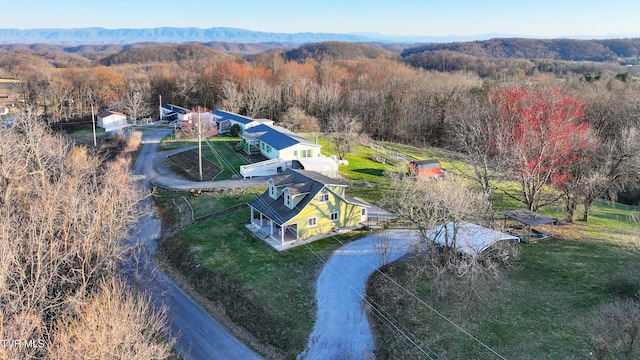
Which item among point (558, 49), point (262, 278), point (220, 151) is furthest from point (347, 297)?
point (558, 49)

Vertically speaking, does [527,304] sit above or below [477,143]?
below

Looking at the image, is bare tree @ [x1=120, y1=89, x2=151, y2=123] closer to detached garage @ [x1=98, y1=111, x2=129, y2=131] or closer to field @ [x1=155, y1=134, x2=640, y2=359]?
detached garage @ [x1=98, y1=111, x2=129, y2=131]

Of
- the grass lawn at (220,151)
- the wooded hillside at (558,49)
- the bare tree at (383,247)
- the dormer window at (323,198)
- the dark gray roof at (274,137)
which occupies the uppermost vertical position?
the wooded hillside at (558,49)

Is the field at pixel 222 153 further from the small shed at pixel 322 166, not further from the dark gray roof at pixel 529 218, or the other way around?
the dark gray roof at pixel 529 218

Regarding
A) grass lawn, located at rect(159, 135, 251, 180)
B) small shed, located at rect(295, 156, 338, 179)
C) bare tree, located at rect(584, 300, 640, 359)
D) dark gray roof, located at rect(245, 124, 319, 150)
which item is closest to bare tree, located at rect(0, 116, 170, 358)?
grass lawn, located at rect(159, 135, 251, 180)

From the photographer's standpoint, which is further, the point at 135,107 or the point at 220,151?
the point at 135,107

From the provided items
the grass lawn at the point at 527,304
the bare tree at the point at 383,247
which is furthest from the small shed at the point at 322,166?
the grass lawn at the point at 527,304

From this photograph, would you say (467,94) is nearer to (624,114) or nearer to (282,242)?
(624,114)

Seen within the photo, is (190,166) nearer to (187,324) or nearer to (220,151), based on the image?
(220,151)
